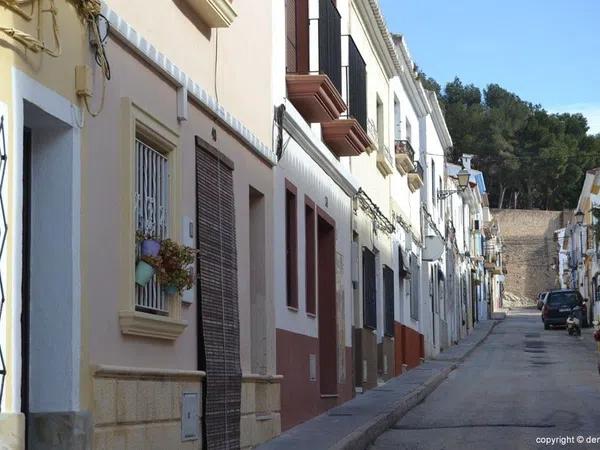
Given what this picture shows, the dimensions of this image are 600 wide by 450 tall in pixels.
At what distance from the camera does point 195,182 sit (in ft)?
34.3

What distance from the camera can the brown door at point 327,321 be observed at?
17.4m

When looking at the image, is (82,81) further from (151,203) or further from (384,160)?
(384,160)

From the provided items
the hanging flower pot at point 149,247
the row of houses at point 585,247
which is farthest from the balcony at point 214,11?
the row of houses at point 585,247

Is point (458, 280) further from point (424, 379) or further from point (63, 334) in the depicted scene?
point (63, 334)

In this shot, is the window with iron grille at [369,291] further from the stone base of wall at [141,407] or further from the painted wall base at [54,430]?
the painted wall base at [54,430]

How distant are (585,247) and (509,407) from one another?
166 feet

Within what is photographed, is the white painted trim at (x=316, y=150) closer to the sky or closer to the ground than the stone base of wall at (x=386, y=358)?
closer to the sky

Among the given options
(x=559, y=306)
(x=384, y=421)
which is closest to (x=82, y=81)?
(x=384, y=421)

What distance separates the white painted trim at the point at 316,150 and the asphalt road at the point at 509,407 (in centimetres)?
369

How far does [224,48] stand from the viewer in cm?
1182

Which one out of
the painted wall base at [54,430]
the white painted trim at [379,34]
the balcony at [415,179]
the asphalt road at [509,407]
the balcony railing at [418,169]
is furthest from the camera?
the balcony railing at [418,169]

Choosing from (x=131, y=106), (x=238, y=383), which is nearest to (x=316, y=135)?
(x=238, y=383)

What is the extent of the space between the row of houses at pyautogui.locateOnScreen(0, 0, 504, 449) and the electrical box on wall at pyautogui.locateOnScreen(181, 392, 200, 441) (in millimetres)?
39

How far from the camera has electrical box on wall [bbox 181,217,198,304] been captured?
996 cm
